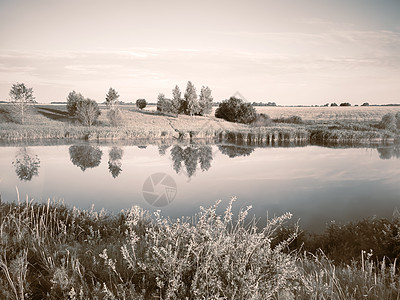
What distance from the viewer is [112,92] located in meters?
76.3

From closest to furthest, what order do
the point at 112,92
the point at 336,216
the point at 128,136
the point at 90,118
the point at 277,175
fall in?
the point at 336,216 → the point at 277,175 → the point at 128,136 → the point at 90,118 → the point at 112,92

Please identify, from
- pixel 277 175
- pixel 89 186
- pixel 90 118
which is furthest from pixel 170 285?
pixel 90 118

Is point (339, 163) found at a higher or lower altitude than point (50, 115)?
lower

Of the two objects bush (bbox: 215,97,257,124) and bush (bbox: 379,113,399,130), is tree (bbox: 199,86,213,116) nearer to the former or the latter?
bush (bbox: 215,97,257,124)

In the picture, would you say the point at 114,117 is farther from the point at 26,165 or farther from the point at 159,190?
the point at 159,190

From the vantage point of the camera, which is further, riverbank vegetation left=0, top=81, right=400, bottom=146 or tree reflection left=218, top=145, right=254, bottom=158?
riverbank vegetation left=0, top=81, right=400, bottom=146

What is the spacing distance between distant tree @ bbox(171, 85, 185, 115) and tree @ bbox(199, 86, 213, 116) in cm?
484

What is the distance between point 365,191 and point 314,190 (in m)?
2.94

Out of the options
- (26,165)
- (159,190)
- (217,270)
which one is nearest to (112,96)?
(26,165)

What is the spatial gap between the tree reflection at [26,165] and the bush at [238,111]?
4643 centimetres

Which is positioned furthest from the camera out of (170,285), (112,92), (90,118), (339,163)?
(112,92)

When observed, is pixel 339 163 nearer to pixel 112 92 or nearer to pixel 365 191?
pixel 365 191

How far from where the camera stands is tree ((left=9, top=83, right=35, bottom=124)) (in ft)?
204

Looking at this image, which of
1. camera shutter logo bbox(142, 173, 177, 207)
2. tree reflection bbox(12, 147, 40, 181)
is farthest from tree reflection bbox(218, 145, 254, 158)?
tree reflection bbox(12, 147, 40, 181)
